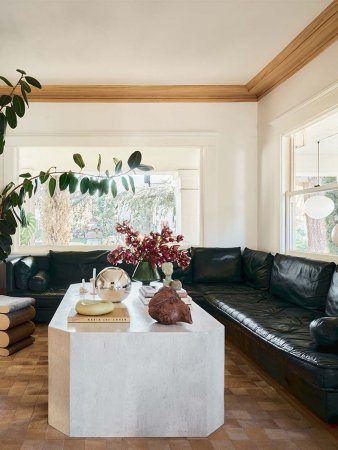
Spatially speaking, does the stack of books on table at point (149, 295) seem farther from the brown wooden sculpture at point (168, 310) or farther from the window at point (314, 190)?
the window at point (314, 190)

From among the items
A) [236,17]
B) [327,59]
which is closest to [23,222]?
[236,17]

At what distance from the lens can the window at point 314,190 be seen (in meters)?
4.43

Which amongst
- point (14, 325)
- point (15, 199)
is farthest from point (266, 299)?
point (15, 199)

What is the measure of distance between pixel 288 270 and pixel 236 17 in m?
2.29

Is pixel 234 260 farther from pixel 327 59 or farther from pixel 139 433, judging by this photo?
pixel 139 433

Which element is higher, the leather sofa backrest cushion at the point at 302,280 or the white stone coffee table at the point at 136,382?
the leather sofa backrest cushion at the point at 302,280

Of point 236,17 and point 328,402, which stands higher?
point 236,17

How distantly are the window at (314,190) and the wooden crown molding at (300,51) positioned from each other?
637mm

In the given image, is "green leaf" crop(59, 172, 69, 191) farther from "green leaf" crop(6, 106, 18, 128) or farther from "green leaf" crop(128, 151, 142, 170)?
"green leaf" crop(128, 151, 142, 170)

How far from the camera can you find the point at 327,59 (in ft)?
13.8

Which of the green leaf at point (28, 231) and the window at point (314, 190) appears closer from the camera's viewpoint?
the window at point (314, 190)

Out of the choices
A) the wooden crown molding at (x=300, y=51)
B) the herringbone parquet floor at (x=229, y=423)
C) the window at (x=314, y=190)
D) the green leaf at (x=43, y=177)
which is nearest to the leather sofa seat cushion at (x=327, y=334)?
the herringbone parquet floor at (x=229, y=423)

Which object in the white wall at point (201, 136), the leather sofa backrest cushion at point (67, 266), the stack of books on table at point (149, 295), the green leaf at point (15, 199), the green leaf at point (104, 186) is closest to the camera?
the stack of books on table at point (149, 295)

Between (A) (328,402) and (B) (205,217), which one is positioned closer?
(A) (328,402)
